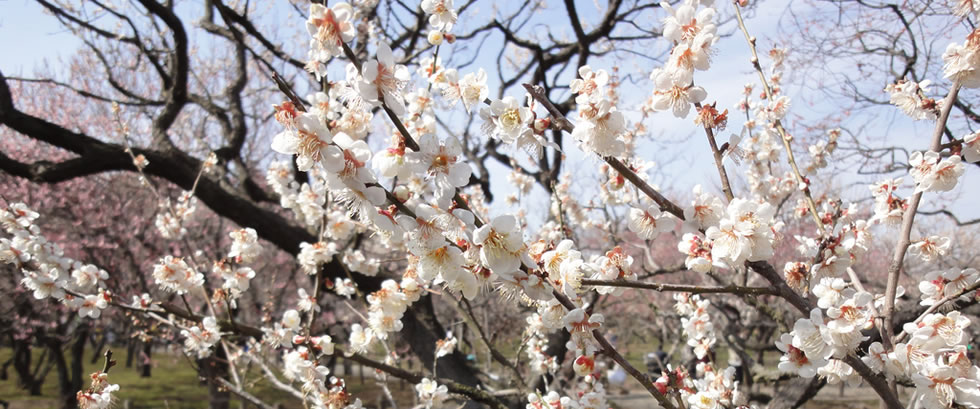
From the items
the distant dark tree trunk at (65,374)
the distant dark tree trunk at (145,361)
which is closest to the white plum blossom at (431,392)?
the distant dark tree trunk at (65,374)

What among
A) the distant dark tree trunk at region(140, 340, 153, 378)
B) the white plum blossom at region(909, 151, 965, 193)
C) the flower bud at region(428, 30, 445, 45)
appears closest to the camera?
the white plum blossom at region(909, 151, 965, 193)

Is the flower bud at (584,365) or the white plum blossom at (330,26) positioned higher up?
the white plum blossom at (330,26)

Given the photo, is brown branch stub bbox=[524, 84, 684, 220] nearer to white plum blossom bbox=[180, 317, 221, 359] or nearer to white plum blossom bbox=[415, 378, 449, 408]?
white plum blossom bbox=[415, 378, 449, 408]

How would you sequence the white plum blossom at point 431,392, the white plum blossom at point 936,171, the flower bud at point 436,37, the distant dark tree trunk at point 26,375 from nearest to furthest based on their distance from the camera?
the white plum blossom at point 936,171 < the flower bud at point 436,37 < the white plum blossom at point 431,392 < the distant dark tree trunk at point 26,375

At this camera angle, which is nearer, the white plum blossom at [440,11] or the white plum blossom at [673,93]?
the white plum blossom at [673,93]

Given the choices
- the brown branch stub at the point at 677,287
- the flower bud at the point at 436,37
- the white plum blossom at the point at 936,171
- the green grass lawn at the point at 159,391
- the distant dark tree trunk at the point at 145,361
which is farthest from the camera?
Result: the distant dark tree trunk at the point at 145,361

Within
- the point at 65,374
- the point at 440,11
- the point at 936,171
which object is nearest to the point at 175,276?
the point at 440,11

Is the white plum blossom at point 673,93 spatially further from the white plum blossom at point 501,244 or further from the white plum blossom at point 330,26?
the white plum blossom at point 330,26

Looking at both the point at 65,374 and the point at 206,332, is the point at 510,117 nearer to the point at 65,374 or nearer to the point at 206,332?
the point at 206,332

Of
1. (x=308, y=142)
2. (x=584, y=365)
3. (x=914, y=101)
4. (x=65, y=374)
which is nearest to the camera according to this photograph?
(x=308, y=142)

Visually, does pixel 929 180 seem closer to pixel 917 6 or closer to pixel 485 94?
pixel 485 94

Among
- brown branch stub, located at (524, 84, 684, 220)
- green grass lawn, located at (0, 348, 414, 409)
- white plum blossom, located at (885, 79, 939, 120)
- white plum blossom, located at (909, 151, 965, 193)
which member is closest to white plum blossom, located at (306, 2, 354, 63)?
brown branch stub, located at (524, 84, 684, 220)

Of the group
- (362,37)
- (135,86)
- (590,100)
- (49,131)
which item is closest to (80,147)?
(49,131)

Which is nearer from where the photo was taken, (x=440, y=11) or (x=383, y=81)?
(x=383, y=81)
